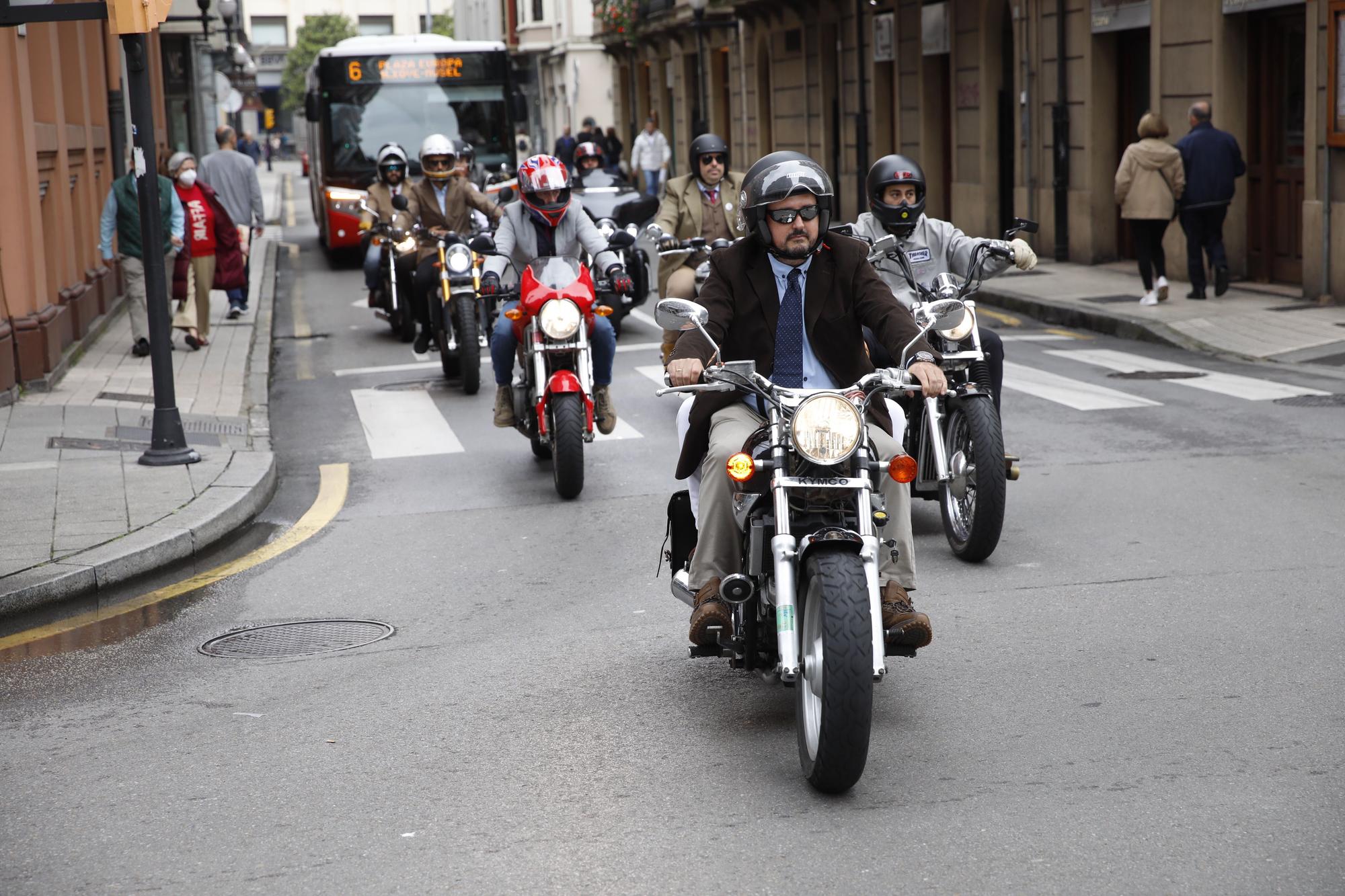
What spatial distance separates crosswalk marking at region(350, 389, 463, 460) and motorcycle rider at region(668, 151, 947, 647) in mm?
5335

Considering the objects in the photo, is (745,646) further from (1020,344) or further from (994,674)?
(1020,344)

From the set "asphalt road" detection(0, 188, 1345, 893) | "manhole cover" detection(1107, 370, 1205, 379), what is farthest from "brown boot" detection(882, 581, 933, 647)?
"manhole cover" detection(1107, 370, 1205, 379)

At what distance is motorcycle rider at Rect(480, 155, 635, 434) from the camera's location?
9539 mm

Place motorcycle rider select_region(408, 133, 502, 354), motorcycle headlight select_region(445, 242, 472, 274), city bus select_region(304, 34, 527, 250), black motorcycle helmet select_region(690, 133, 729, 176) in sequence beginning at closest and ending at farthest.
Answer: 1. black motorcycle helmet select_region(690, 133, 729, 176)
2. motorcycle headlight select_region(445, 242, 472, 274)
3. motorcycle rider select_region(408, 133, 502, 354)
4. city bus select_region(304, 34, 527, 250)

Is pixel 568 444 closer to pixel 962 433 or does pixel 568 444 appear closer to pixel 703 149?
pixel 962 433

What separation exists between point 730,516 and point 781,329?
23.8 inches

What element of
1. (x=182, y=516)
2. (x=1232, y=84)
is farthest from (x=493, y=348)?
(x=1232, y=84)

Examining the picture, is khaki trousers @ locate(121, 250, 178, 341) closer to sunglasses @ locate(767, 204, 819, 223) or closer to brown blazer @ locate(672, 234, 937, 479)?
brown blazer @ locate(672, 234, 937, 479)

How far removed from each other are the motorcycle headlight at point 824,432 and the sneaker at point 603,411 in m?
5.24

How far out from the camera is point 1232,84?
17859 millimetres

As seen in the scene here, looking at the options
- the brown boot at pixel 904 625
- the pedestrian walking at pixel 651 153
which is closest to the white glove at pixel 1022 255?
the brown boot at pixel 904 625

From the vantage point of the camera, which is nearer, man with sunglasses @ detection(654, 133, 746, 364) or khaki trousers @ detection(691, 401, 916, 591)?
khaki trousers @ detection(691, 401, 916, 591)

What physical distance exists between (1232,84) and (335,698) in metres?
14.7

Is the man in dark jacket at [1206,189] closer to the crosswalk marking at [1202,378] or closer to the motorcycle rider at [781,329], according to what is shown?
the crosswalk marking at [1202,378]
